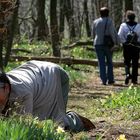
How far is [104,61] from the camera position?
12.6 m

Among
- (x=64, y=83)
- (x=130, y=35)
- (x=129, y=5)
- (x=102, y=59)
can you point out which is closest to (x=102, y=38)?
(x=102, y=59)

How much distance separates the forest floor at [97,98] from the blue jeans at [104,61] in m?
0.22

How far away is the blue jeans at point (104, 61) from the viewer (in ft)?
40.9

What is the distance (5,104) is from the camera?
4461 mm

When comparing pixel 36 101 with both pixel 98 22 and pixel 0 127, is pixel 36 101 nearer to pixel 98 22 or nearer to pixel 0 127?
pixel 0 127

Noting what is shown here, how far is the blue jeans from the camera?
40.9 ft

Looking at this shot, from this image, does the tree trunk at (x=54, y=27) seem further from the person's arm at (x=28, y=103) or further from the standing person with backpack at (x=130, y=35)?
the person's arm at (x=28, y=103)

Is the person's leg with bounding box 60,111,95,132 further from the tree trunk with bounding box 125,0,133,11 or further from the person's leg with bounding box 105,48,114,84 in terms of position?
the tree trunk with bounding box 125,0,133,11

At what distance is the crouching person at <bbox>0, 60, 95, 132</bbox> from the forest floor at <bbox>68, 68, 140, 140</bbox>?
0.94ft

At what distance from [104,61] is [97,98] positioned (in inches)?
114

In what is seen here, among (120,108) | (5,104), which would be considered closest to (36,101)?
(5,104)

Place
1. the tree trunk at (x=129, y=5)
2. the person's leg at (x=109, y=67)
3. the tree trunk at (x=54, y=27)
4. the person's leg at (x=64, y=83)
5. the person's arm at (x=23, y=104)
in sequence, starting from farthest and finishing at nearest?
the tree trunk at (x=129, y=5)
the tree trunk at (x=54, y=27)
the person's leg at (x=109, y=67)
the person's leg at (x=64, y=83)
the person's arm at (x=23, y=104)

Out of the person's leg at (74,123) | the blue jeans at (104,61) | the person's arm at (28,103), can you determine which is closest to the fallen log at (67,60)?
the blue jeans at (104,61)

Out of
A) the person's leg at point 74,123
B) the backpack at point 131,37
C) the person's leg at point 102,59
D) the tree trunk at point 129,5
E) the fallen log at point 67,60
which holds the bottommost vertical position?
the fallen log at point 67,60
